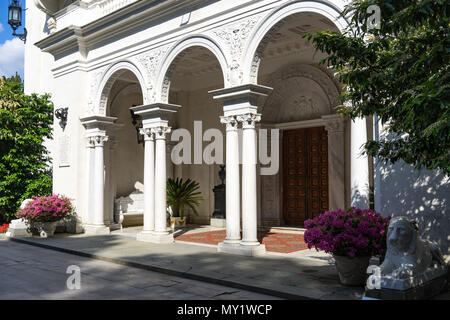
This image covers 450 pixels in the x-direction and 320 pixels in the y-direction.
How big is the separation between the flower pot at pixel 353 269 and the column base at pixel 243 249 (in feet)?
9.64

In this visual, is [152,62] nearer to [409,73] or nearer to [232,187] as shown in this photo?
[232,187]

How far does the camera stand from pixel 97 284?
707 cm

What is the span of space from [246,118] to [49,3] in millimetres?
10289

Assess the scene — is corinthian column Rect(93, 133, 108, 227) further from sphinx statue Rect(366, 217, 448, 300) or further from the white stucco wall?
sphinx statue Rect(366, 217, 448, 300)

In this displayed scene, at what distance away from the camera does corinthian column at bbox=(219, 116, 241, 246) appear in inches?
379

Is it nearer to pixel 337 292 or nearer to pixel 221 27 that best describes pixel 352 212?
pixel 337 292

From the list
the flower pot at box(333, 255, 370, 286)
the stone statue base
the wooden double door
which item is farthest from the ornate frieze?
the stone statue base

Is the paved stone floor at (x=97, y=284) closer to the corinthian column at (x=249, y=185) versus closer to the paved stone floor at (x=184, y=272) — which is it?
the paved stone floor at (x=184, y=272)

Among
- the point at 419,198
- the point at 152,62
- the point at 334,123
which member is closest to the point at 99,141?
the point at 152,62

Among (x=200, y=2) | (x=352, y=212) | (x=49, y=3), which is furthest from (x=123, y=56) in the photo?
(x=352, y=212)

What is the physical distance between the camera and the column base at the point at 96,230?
529 inches

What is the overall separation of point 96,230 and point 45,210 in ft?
5.32

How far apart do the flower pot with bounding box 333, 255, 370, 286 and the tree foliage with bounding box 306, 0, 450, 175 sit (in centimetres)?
196
